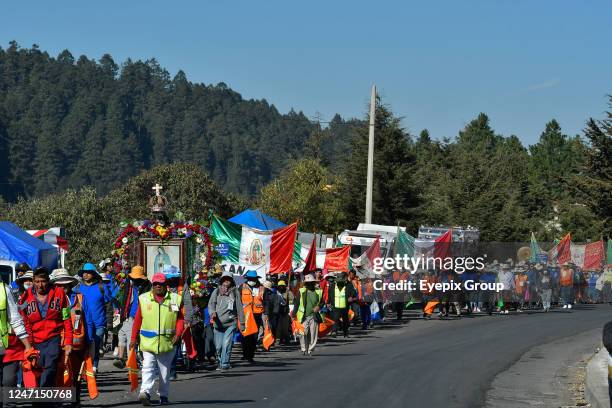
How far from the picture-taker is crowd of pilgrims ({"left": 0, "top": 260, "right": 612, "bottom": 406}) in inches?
474

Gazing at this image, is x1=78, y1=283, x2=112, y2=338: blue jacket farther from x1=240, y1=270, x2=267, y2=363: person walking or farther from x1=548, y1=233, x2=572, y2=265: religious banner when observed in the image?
x1=548, y1=233, x2=572, y2=265: religious banner

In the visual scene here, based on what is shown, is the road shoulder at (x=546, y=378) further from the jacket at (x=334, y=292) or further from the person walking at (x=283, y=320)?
the person walking at (x=283, y=320)

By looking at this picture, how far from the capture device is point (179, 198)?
288 feet

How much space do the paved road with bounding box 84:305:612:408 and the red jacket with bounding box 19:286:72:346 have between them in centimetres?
198

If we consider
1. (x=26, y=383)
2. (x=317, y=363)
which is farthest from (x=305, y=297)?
(x=26, y=383)

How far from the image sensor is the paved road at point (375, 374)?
14.5m

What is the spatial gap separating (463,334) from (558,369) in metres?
7.69

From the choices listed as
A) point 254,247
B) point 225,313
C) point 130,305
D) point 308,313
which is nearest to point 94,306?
point 130,305

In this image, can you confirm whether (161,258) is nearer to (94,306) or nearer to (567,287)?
(94,306)

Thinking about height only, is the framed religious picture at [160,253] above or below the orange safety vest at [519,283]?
above

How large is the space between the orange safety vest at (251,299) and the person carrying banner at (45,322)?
302 inches

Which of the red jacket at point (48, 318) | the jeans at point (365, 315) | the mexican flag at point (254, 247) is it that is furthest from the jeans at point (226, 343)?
the jeans at point (365, 315)

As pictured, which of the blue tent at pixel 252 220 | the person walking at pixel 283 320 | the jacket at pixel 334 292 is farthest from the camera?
the blue tent at pixel 252 220

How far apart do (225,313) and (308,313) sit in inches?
131
